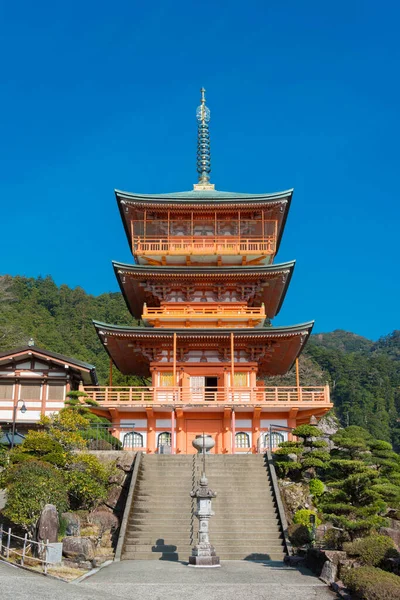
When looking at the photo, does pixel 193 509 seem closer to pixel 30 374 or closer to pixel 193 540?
pixel 193 540

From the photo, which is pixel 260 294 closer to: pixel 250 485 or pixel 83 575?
pixel 250 485

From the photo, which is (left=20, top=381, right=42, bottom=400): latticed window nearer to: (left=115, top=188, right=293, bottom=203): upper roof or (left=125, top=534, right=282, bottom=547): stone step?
(left=115, top=188, right=293, bottom=203): upper roof

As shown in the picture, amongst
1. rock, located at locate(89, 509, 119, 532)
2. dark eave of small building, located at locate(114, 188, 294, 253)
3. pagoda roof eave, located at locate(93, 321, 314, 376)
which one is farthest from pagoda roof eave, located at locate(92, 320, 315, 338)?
rock, located at locate(89, 509, 119, 532)

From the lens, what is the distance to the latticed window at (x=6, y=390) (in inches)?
1462

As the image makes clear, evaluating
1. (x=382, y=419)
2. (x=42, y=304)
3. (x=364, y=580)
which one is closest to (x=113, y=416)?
(x=364, y=580)

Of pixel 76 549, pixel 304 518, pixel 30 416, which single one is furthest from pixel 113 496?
pixel 30 416

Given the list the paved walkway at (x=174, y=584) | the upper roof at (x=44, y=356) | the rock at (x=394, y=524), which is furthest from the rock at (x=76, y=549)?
the upper roof at (x=44, y=356)

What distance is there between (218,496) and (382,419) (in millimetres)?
80831

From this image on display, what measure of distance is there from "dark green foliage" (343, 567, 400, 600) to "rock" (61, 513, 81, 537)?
9697 mm

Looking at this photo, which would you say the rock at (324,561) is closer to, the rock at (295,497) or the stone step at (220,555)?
the stone step at (220,555)

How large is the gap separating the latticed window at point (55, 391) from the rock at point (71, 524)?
16.5m

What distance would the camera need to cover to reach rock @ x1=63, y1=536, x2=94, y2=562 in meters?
18.6

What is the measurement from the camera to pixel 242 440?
114ft

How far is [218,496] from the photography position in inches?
955
